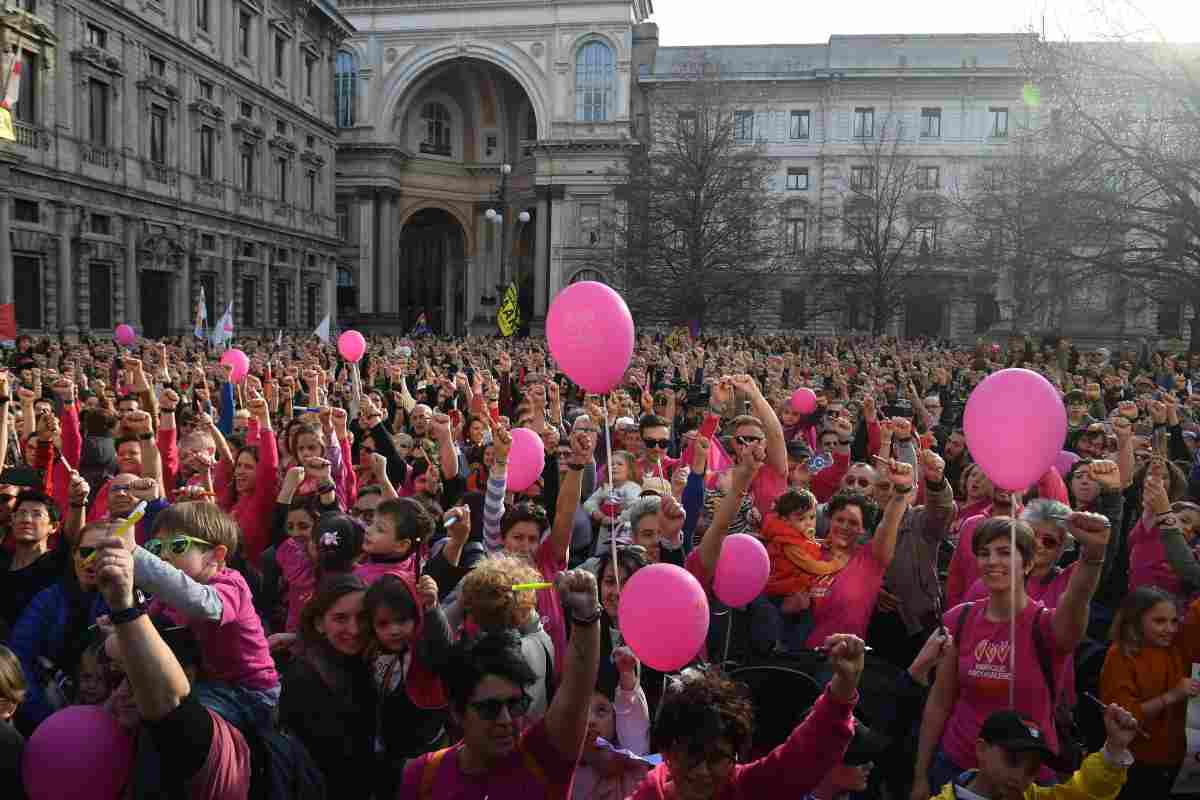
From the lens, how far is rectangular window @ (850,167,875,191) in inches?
1861

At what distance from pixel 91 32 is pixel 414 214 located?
31483mm

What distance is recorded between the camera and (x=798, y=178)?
52.2 metres

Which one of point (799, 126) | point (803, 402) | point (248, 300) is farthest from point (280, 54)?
point (803, 402)

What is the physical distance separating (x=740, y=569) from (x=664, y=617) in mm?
897

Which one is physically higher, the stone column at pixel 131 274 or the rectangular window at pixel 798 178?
the rectangular window at pixel 798 178

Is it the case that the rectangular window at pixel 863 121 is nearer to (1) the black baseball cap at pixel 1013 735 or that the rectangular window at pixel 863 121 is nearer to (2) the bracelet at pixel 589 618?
(1) the black baseball cap at pixel 1013 735

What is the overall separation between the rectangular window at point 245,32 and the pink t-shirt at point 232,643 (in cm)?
3778

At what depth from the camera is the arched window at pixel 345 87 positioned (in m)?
51.5

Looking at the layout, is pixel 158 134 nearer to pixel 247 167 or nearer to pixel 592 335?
pixel 247 167

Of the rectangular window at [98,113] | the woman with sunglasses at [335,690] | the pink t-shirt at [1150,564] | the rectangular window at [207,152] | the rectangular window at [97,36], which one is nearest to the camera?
the woman with sunglasses at [335,690]

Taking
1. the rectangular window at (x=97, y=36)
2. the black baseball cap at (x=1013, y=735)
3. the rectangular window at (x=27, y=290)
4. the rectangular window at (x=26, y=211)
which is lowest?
the black baseball cap at (x=1013, y=735)

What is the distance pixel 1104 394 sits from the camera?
12328 millimetres

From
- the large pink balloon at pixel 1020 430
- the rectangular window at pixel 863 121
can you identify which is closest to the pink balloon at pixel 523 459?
the large pink balloon at pixel 1020 430

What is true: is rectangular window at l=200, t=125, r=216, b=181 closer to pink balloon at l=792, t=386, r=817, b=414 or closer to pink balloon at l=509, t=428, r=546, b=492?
pink balloon at l=792, t=386, r=817, b=414
